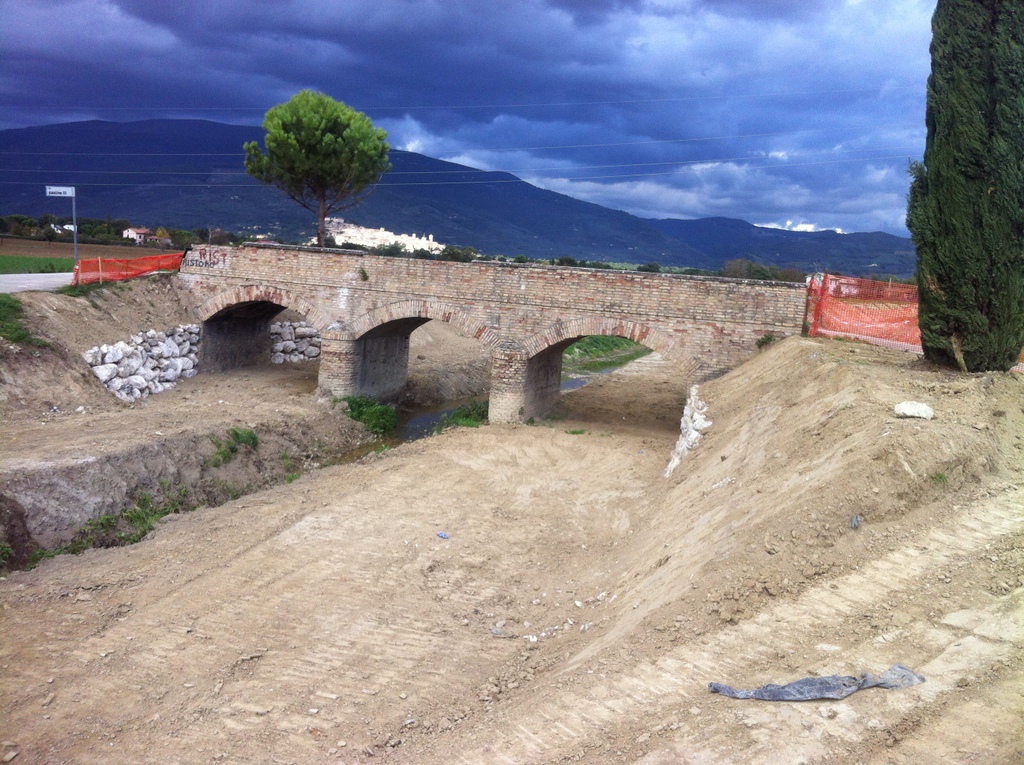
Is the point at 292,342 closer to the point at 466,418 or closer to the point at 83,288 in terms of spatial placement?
the point at 83,288

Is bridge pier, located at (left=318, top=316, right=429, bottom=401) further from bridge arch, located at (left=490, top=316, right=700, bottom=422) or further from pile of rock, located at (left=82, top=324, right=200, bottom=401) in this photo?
pile of rock, located at (left=82, top=324, right=200, bottom=401)

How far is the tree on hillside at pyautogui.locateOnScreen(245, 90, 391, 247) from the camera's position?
2683 cm

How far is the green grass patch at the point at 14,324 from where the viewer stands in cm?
1580

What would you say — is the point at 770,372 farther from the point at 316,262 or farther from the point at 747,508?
the point at 316,262

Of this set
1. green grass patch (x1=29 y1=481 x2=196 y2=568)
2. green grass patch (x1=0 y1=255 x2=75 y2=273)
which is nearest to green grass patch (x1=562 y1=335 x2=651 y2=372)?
green grass patch (x1=0 y1=255 x2=75 y2=273)

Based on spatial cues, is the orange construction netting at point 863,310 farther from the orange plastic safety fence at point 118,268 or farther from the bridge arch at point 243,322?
the orange plastic safety fence at point 118,268

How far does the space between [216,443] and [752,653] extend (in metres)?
11.7

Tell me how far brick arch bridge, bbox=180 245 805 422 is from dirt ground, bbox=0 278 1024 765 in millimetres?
2883

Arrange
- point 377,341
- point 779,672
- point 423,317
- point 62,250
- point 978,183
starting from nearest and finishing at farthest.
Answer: point 779,672 < point 978,183 < point 423,317 < point 377,341 < point 62,250

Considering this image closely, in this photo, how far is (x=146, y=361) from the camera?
18766 millimetres

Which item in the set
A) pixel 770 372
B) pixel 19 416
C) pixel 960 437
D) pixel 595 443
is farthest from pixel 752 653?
pixel 19 416

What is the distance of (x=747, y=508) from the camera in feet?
27.3

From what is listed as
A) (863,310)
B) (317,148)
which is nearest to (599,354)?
(317,148)

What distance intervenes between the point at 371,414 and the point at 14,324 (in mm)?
7974
